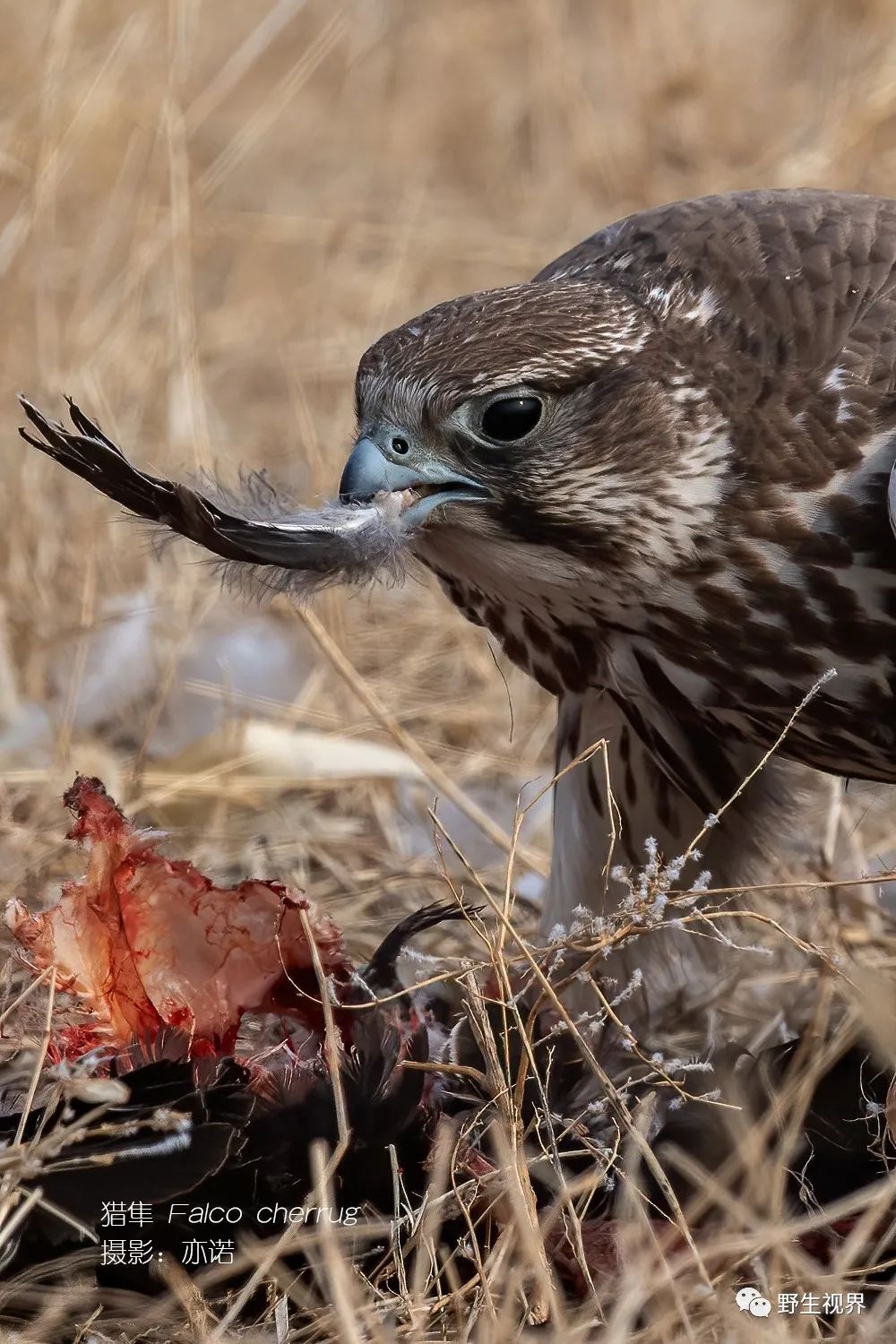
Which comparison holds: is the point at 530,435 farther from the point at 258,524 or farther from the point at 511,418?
the point at 258,524

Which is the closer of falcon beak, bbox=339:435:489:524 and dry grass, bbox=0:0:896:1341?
falcon beak, bbox=339:435:489:524

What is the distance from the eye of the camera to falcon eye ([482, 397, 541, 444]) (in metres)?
1.94

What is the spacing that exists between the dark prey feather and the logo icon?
Answer: 92cm

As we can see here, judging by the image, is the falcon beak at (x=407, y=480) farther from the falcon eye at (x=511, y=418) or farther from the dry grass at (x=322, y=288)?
the dry grass at (x=322, y=288)

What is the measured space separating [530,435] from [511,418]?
0.03 meters

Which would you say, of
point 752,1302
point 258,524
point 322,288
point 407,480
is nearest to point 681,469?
point 407,480

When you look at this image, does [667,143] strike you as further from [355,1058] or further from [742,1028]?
[355,1058]

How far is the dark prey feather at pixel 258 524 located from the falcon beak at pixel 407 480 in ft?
0.05

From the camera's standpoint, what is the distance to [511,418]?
1.94 meters

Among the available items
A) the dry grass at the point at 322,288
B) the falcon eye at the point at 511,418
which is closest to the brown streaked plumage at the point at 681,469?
the falcon eye at the point at 511,418

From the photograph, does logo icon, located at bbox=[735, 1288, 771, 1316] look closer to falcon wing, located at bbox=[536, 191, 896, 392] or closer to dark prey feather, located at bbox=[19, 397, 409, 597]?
dark prey feather, located at bbox=[19, 397, 409, 597]

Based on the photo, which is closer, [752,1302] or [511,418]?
[752,1302]

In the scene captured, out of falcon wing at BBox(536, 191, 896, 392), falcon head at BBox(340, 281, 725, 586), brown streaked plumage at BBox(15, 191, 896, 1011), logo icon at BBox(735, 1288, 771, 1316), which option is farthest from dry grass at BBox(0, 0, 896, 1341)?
falcon wing at BBox(536, 191, 896, 392)

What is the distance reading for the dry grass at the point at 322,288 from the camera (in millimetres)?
2955
